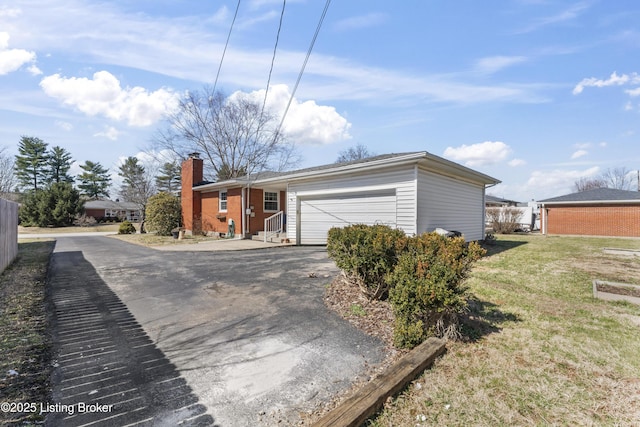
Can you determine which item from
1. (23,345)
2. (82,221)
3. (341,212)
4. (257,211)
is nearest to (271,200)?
(257,211)

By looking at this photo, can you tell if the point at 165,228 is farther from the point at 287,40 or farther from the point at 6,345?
the point at 6,345

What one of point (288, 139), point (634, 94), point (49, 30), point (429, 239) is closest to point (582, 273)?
point (429, 239)

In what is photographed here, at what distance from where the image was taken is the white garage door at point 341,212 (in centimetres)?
1023

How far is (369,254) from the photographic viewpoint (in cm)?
468

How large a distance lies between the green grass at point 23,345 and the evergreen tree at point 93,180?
167ft

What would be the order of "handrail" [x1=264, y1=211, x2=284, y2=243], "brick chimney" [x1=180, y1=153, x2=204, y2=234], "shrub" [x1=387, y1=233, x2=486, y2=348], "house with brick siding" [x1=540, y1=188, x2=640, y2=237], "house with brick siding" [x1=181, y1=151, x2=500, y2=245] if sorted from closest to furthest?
"shrub" [x1=387, y1=233, x2=486, y2=348], "house with brick siding" [x1=181, y1=151, x2=500, y2=245], "handrail" [x1=264, y1=211, x2=284, y2=243], "house with brick siding" [x1=540, y1=188, x2=640, y2=237], "brick chimney" [x1=180, y1=153, x2=204, y2=234]

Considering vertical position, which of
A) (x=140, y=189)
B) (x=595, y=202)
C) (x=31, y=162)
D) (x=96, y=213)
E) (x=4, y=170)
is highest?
(x=31, y=162)

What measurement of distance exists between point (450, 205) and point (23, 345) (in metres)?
11.5

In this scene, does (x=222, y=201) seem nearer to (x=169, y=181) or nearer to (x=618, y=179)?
(x=169, y=181)

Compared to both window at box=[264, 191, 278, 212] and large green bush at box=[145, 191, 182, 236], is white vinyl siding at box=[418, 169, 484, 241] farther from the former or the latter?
large green bush at box=[145, 191, 182, 236]

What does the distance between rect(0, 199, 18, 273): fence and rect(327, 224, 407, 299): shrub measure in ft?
25.6

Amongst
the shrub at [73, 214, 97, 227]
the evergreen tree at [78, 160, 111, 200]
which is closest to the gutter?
the shrub at [73, 214, 97, 227]

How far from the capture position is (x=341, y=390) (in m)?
2.61

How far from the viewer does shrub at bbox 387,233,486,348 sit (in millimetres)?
3332
